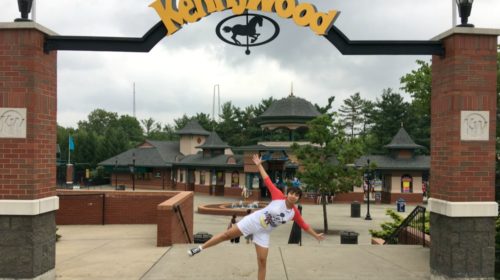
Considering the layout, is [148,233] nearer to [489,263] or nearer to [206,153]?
[489,263]

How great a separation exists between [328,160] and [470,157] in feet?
65.0

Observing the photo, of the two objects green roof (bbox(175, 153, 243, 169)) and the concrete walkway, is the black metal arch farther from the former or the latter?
green roof (bbox(175, 153, 243, 169))

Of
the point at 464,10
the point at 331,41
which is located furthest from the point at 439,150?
the point at 331,41

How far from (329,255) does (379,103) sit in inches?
2874

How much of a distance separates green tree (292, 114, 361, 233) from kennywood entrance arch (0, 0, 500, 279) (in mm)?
18028

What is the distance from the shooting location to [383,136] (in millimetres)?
75625

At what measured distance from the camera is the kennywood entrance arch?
7.59 m

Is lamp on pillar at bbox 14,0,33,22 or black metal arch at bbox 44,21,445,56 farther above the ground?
lamp on pillar at bbox 14,0,33,22

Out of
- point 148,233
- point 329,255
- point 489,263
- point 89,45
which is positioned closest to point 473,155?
point 489,263

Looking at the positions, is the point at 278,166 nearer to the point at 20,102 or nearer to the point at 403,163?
the point at 403,163

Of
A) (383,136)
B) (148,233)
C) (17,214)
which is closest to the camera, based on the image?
(17,214)

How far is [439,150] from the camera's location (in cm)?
829

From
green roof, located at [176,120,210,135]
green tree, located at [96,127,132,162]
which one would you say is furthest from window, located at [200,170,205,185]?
green tree, located at [96,127,132,162]

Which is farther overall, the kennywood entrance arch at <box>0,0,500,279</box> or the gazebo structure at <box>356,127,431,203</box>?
the gazebo structure at <box>356,127,431,203</box>
